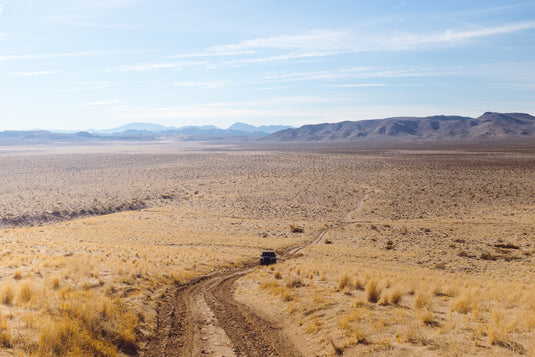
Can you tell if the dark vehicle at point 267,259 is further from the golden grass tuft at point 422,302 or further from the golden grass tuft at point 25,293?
the golden grass tuft at point 25,293

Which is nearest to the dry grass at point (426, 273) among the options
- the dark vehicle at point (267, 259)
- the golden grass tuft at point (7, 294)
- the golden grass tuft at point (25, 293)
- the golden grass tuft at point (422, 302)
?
the golden grass tuft at point (422, 302)

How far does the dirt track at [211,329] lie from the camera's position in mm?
8383

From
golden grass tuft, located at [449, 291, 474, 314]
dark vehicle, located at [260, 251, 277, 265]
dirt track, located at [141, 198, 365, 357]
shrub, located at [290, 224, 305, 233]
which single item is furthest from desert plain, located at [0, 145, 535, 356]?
dark vehicle, located at [260, 251, 277, 265]

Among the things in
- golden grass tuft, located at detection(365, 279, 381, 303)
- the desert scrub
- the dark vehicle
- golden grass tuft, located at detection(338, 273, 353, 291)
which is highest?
the desert scrub

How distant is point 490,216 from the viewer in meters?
32.6

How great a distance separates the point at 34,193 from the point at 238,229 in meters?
30.1

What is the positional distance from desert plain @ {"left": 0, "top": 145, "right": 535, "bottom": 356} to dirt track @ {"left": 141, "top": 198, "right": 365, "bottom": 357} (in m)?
0.27

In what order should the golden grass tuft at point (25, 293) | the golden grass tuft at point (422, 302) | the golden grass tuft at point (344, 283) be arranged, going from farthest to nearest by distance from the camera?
the golden grass tuft at point (344, 283) → the golden grass tuft at point (422, 302) → the golden grass tuft at point (25, 293)

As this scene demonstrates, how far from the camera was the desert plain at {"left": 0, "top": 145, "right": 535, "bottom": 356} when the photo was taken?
7930 millimetres

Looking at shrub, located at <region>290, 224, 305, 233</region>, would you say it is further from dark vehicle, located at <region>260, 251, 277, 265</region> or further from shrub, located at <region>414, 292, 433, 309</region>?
shrub, located at <region>414, 292, 433, 309</region>

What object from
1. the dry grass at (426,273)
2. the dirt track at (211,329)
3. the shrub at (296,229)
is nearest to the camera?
the dry grass at (426,273)

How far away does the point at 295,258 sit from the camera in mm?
21656

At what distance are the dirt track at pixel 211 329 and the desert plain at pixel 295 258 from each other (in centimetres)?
27

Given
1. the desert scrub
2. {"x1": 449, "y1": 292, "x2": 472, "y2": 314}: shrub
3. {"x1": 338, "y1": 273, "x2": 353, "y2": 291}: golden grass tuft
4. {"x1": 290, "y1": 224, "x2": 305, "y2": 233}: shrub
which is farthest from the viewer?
{"x1": 290, "y1": 224, "x2": 305, "y2": 233}: shrub
